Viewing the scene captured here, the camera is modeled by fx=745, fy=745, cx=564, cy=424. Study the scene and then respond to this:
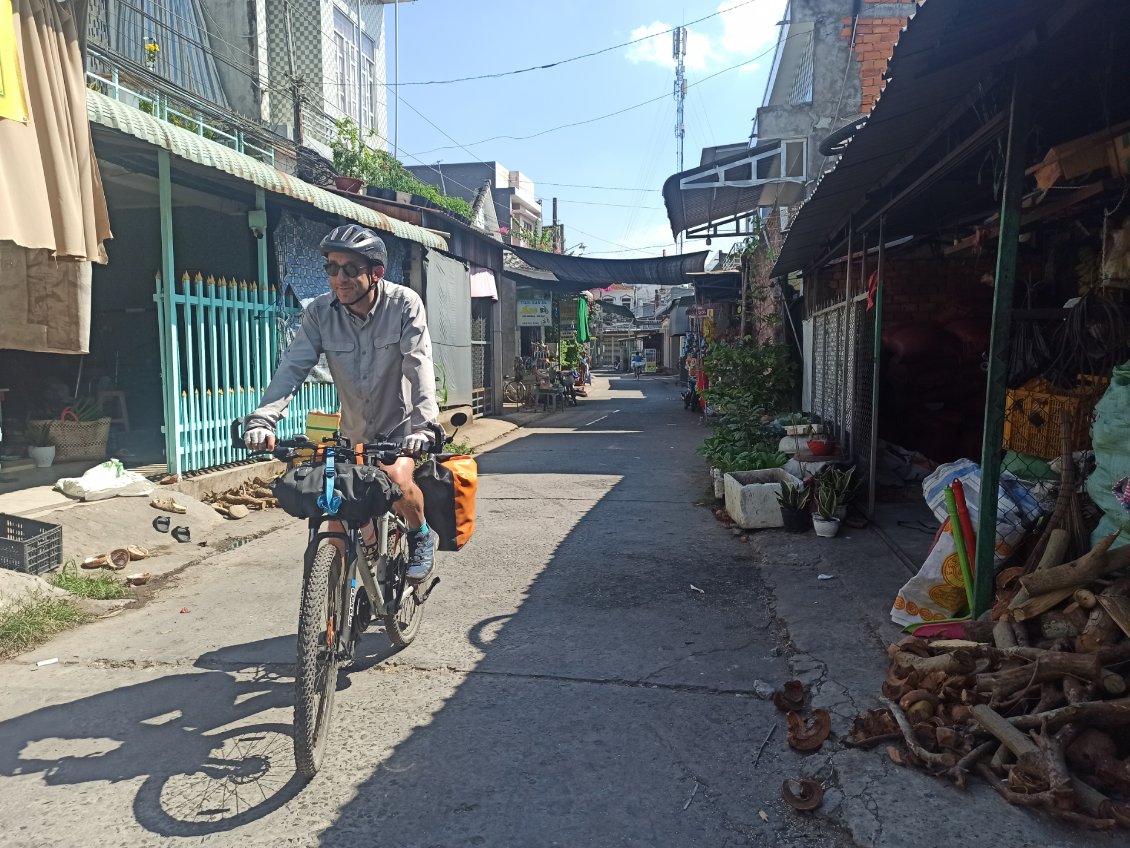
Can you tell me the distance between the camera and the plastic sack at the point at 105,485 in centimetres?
583


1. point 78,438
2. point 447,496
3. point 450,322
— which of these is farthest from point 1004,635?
point 450,322

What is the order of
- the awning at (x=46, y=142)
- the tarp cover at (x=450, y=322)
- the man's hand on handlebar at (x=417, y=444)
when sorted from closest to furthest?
the man's hand on handlebar at (x=417, y=444) → the awning at (x=46, y=142) → the tarp cover at (x=450, y=322)

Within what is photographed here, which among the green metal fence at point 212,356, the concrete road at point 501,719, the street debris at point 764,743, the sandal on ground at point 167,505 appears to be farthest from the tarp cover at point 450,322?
the street debris at point 764,743

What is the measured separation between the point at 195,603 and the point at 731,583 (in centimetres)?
336

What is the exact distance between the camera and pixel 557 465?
10.0 meters

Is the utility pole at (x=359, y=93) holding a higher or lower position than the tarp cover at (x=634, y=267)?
higher

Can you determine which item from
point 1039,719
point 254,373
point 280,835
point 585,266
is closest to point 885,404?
point 1039,719

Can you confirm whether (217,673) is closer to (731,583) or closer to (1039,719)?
(731,583)

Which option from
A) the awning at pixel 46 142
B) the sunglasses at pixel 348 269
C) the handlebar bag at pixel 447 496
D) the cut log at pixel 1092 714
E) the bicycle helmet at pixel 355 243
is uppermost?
the awning at pixel 46 142

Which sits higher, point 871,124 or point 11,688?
point 871,124

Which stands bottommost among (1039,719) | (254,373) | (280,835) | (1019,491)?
(280,835)

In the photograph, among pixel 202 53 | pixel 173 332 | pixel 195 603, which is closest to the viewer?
pixel 195 603

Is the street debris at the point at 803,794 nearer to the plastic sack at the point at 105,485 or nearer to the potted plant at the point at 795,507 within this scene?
the potted plant at the point at 795,507

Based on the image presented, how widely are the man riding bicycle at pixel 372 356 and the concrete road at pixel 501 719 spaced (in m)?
0.83
